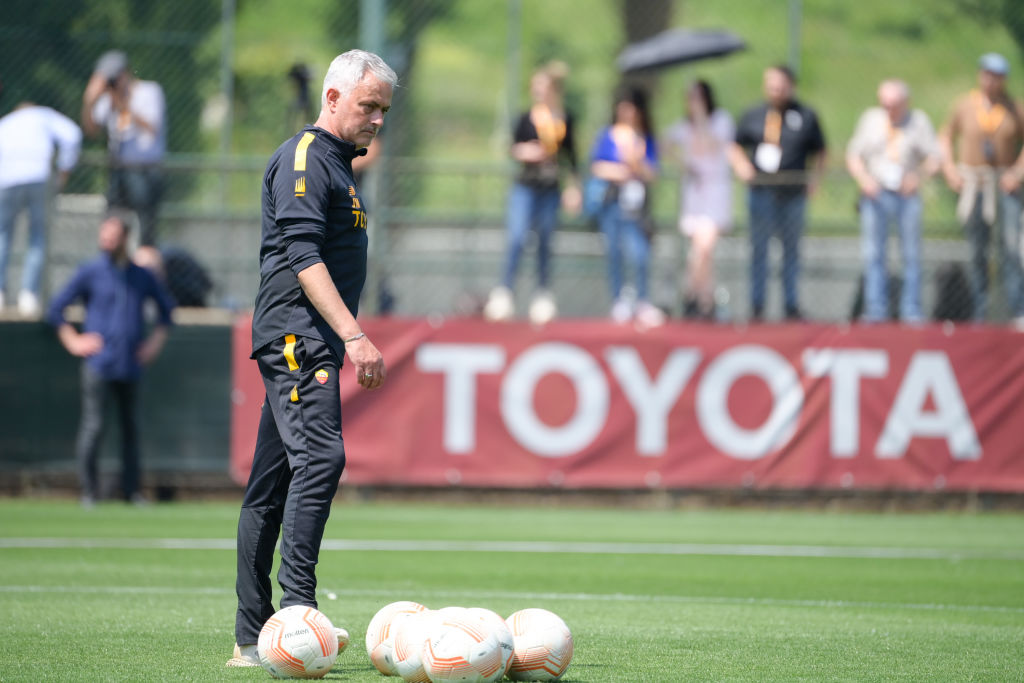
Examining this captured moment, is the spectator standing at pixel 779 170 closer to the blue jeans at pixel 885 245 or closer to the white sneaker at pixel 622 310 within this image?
the blue jeans at pixel 885 245

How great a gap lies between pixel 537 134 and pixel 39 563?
7.68 meters

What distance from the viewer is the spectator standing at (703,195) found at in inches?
632

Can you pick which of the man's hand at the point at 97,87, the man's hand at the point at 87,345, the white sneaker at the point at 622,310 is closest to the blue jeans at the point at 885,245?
the white sneaker at the point at 622,310

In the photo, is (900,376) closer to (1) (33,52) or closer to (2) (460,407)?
(2) (460,407)

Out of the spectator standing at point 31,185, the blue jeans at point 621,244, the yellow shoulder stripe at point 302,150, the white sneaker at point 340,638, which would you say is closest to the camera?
the white sneaker at point 340,638

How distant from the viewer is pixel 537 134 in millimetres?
15961

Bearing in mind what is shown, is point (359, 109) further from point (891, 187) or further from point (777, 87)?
point (891, 187)

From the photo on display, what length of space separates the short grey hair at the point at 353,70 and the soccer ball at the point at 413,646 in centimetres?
219

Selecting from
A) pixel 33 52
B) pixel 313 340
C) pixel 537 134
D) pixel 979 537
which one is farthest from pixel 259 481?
pixel 33 52

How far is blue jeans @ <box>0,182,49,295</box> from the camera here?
50.5 feet

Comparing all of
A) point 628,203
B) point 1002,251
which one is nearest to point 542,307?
point 628,203

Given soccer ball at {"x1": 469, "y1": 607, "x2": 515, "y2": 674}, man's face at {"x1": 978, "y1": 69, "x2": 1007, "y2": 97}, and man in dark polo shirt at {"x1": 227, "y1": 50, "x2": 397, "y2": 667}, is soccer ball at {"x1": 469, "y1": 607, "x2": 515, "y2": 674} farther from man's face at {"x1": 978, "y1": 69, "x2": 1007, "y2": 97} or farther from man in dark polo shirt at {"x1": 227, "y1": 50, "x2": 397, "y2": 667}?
man's face at {"x1": 978, "y1": 69, "x2": 1007, "y2": 97}

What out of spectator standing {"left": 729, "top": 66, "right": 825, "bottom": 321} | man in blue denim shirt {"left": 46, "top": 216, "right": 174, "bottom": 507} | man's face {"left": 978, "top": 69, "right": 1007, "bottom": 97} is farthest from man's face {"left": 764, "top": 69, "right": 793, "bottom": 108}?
man in blue denim shirt {"left": 46, "top": 216, "right": 174, "bottom": 507}

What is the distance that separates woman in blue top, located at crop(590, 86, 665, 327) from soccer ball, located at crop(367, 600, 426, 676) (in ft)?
32.1
